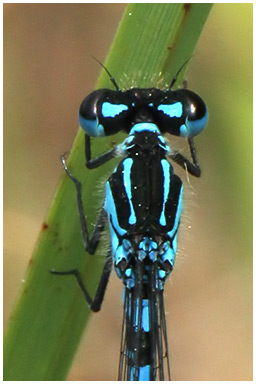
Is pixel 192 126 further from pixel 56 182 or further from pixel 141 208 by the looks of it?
pixel 56 182

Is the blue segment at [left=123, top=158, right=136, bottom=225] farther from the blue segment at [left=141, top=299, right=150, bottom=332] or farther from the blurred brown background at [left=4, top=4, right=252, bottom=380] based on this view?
the blurred brown background at [left=4, top=4, right=252, bottom=380]

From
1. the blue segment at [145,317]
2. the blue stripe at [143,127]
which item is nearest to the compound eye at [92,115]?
the blue stripe at [143,127]

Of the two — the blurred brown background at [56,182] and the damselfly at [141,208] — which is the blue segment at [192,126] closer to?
the damselfly at [141,208]

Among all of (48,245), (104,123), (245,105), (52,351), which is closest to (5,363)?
(52,351)

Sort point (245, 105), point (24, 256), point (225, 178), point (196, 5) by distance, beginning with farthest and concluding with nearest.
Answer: point (24, 256), point (225, 178), point (245, 105), point (196, 5)

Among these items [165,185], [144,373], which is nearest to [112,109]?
[165,185]

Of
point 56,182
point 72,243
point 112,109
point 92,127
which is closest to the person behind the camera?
point 72,243

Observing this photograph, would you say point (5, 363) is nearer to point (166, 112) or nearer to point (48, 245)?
point (48, 245)
